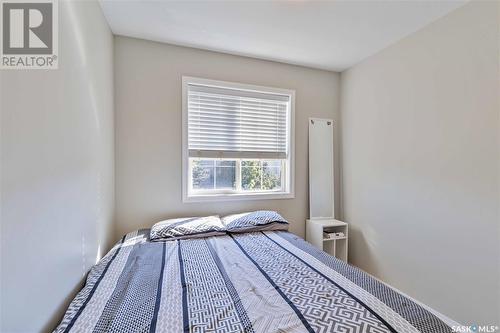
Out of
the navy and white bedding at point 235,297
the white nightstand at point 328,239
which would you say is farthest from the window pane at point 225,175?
the white nightstand at point 328,239

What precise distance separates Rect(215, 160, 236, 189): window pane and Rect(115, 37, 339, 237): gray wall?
0.23 metres

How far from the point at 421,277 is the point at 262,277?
5.62ft

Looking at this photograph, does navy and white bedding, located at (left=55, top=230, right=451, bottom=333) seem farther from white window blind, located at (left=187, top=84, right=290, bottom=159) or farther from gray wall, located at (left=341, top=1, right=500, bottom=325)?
white window blind, located at (left=187, top=84, right=290, bottom=159)

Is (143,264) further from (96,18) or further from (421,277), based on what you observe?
(421,277)

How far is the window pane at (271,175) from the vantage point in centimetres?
290

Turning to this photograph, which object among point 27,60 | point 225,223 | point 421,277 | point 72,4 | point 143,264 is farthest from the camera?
point 225,223

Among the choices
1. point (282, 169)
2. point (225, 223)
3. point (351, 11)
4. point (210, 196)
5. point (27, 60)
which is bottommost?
point (225, 223)

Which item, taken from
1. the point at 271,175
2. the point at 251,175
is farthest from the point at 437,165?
the point at 251,175

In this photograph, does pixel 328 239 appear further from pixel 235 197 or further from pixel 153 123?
pixel 153 123

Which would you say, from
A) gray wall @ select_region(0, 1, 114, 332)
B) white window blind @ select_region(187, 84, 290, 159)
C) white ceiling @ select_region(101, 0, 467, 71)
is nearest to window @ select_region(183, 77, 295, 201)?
white window blind @ select_region(187, 84, 290, 159)

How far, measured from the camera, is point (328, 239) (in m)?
2.67

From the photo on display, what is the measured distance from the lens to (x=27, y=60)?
957 millimetres

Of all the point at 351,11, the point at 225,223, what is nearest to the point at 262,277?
the point at 225,223

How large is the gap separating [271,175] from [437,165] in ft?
5.52
